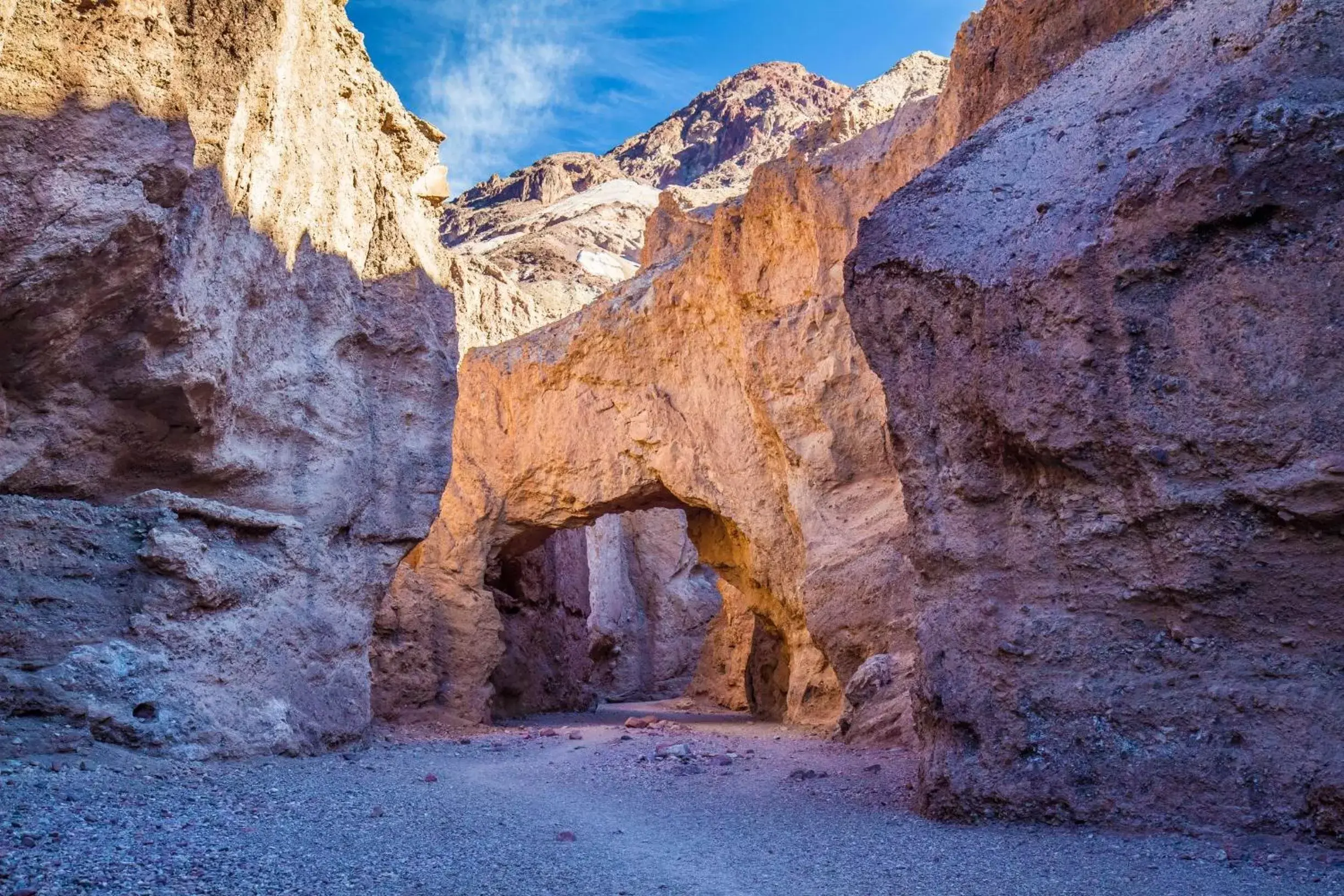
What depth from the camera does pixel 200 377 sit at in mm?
5488

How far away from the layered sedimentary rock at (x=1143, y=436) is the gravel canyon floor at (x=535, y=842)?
0.35m

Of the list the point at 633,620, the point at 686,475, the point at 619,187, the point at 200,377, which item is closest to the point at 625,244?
the point at 619,187

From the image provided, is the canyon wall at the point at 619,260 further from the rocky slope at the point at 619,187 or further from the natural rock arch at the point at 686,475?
the natural rock arch at the point at 686,475

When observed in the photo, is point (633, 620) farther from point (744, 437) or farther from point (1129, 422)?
point (1129, 422)

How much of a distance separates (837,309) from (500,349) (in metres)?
4.88

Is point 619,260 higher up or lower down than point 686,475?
higher up

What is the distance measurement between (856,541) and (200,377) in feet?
18.6

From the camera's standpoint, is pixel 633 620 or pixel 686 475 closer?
pixel 686 475

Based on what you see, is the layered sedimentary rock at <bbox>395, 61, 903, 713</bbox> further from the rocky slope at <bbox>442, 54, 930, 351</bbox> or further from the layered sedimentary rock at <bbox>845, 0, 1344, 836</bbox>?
the layered sedimentary rock at <bbox>845, 0, 1344, 836</bbox>

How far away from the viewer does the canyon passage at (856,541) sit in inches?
134

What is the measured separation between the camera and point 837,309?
371 inches

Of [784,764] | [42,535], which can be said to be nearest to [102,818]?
[42,535]

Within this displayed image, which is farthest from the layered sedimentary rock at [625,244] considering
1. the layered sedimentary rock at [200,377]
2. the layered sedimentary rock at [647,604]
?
the layered sedimentary rock at [200,377]

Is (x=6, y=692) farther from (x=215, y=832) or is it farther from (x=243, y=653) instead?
(x=215, y=832)
